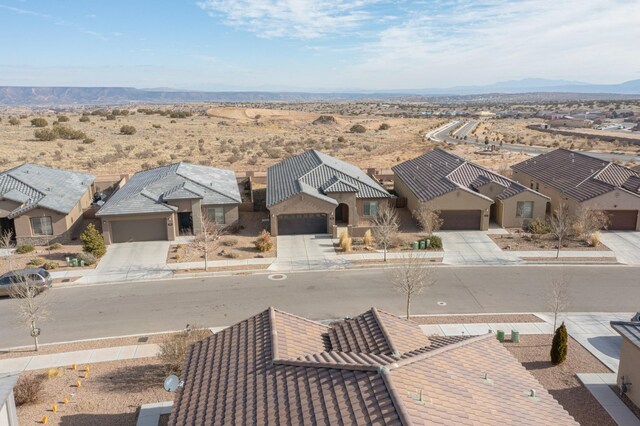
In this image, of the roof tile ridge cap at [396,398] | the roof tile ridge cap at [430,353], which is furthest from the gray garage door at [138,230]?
the roof tile ridge cap at [396,398]

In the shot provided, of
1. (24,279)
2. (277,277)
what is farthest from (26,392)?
(277,277)

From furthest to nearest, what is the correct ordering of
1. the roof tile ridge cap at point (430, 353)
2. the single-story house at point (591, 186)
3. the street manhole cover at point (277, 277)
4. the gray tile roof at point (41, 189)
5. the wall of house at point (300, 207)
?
1. the single-story house at point (591, 186)
2. the wall of house at point (300, 207)
3. the gray tile roof at point (41, 189)
4. the street manhole cover at point (277, 277)
5. the roof tile ridge cap at point (430, 353)

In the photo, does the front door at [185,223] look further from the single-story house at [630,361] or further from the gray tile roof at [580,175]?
the gray tile roof at [580,175]

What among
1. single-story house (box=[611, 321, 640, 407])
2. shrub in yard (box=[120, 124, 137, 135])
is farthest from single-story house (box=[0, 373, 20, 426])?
shrub in yard (box=[120, 124, 137, 135])

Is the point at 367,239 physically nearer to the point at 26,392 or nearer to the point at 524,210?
the point at 524,210

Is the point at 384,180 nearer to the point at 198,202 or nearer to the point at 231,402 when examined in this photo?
the point at 198,202
